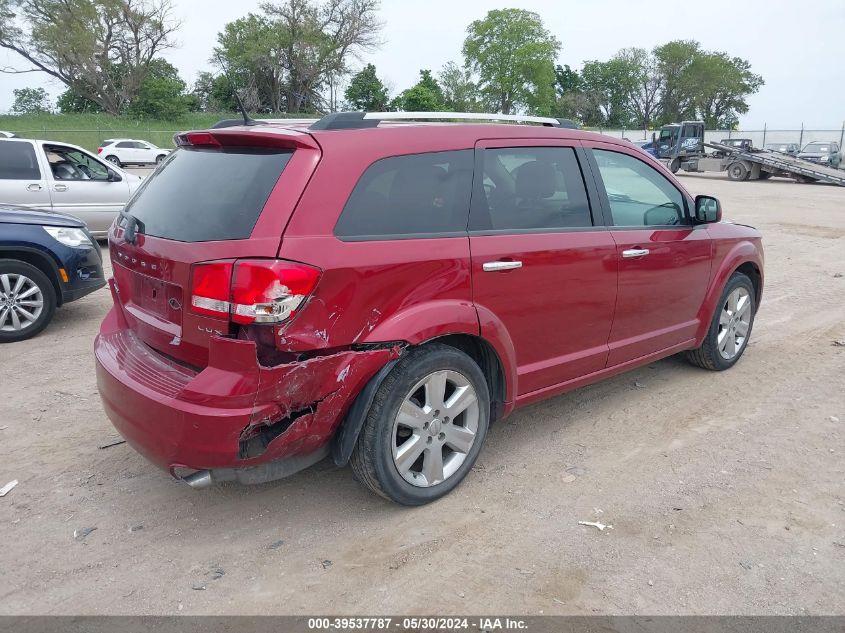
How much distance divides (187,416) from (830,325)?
6.27 m

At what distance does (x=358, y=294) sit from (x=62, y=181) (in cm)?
794

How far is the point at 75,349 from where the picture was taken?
570cm

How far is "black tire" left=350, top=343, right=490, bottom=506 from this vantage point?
3010 millimetres

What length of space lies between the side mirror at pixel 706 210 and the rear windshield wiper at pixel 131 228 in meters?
3.52

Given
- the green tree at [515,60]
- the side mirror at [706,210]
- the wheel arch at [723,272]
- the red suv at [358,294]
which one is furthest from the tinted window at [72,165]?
the green tree at [515,60]

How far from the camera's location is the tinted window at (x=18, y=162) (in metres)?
8.63

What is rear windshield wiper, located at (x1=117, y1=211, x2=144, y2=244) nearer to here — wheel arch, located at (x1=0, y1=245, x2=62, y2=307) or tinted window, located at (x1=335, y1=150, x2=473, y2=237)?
tinted window, located at (x1=335, y1=150, x2=473, y2=237)

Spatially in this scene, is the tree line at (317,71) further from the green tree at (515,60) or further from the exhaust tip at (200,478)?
the exhaust tip at (200,478)

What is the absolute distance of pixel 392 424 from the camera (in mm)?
3047

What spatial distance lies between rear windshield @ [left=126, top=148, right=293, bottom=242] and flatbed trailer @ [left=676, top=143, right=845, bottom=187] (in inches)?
1084

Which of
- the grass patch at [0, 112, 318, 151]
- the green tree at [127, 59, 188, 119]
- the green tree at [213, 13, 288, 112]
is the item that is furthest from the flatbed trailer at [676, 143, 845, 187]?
the green tree at [213, 13, 288, 112]

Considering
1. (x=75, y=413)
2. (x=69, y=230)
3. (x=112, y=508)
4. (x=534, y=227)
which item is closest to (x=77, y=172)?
(x=69, y=230)

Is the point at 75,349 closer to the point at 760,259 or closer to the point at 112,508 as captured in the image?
the point at 112,508

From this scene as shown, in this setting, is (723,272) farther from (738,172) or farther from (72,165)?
(738,172)
